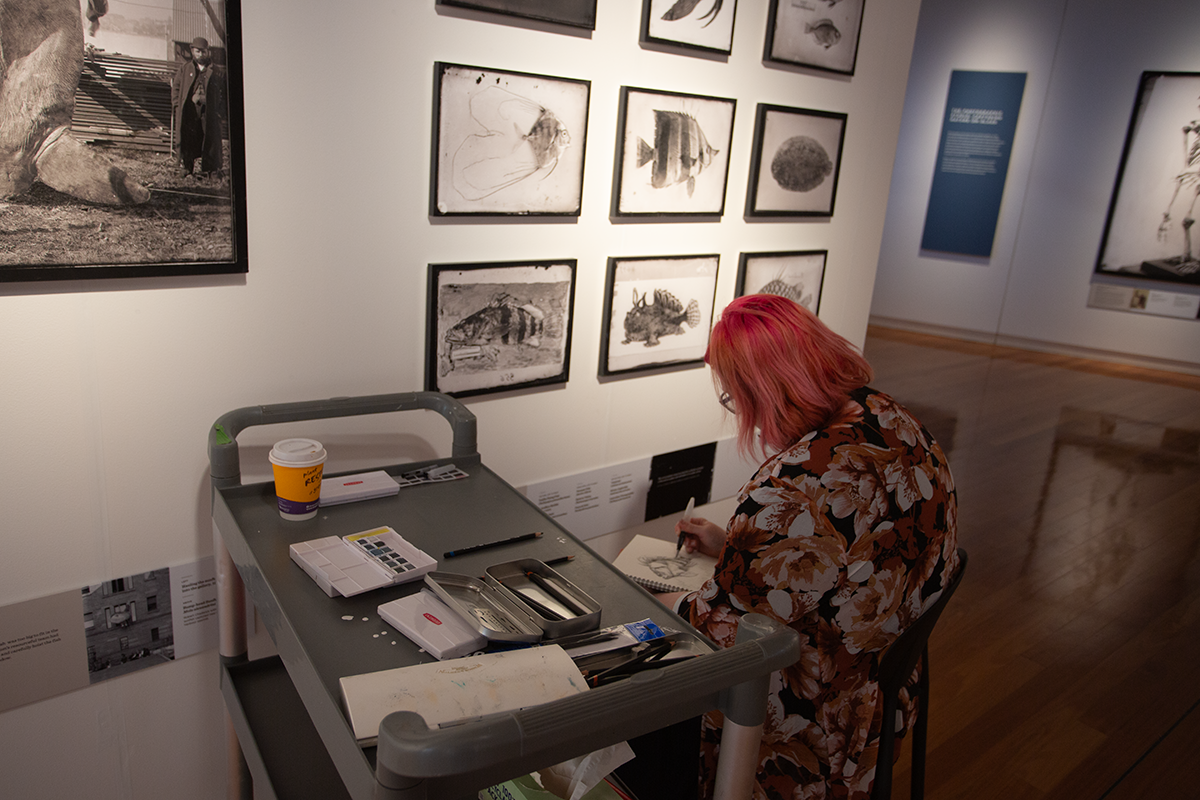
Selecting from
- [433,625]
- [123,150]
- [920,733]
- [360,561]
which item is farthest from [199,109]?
[920,733]

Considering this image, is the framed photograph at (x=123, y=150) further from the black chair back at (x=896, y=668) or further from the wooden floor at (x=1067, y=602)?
the wooden floor at (x=1067, y=602)

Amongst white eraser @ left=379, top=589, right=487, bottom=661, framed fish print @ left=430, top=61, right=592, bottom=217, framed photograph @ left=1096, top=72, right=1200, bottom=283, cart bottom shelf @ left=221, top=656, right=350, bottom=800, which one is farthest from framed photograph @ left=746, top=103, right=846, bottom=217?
framed photograph @ left=1096, top=72, right=1200, bottom=283

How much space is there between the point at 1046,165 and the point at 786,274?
22.4 ft

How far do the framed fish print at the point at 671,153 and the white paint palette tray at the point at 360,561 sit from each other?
1252 mm

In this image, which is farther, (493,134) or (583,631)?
(493,134)

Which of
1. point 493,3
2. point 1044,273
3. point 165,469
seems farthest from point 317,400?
point 1044,273

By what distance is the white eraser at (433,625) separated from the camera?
1.26m

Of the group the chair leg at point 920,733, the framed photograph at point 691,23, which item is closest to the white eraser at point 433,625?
the chair leg at point 920,733

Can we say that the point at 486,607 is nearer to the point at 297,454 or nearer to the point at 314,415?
the point at 297,454

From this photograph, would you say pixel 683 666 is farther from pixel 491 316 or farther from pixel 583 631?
pixel 491 316

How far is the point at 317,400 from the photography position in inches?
74.2

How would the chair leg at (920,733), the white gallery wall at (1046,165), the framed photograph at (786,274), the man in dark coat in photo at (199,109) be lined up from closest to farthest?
the man in dark coat in photo at (199,109) < the chair leg at (920,733) < the framed photograph at (786,274) < the white gallery wall at (1046,165)

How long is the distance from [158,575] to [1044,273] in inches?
345

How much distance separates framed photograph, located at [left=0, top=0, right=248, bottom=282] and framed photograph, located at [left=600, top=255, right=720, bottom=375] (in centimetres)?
→ 110
